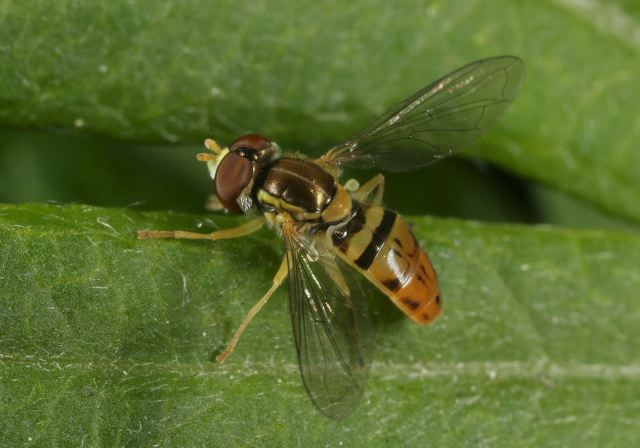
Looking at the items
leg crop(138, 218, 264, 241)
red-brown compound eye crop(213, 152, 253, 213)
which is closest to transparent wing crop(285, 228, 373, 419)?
leg crop(138, 218, 264, 241)

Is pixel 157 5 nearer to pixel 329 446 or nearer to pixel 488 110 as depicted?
pixel 488 110

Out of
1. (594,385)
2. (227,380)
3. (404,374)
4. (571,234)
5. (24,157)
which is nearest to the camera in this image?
(227,380)

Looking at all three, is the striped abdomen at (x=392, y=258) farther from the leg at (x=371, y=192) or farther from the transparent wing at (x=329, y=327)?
the leg at (x=371, y=192)

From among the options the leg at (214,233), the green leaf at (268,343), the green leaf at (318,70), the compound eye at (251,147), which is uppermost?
the green leaf at (318,70)

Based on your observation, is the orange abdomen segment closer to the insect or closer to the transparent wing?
the insect

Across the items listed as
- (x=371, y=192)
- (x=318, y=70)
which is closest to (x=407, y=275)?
(x=371, y=192)

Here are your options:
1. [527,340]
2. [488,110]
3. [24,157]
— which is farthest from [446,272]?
[24,157]

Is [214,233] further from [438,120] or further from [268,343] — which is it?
[438,120]

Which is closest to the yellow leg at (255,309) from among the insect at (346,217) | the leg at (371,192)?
the insect at (346,217)
